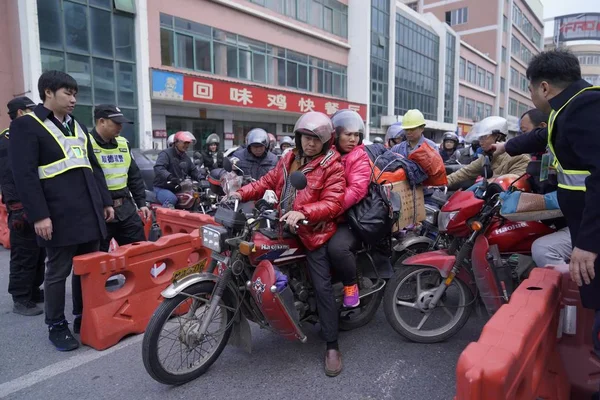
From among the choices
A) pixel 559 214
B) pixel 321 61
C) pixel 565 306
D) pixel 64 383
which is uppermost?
pixel 321 61

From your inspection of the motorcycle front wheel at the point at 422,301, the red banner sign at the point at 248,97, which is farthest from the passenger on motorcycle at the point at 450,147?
the red banner sign at the point at 248,97

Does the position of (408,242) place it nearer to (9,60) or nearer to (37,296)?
(37,296)

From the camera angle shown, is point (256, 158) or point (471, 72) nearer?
point (256, 158)

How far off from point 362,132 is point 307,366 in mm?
1902

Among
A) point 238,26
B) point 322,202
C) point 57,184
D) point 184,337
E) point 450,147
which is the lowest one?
point 184,337

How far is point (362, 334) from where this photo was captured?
143 inches

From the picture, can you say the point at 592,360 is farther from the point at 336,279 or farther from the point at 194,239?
the point at 194,239

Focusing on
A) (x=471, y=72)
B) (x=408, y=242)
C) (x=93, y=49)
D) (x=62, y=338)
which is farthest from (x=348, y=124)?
(x=471, y=72)

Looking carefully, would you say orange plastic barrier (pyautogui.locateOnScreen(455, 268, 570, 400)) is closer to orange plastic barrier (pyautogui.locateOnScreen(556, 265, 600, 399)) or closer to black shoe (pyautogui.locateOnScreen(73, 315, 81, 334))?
orange plastic barrier (pyautogui.locateOnScreen(556, 265, 600, 399))

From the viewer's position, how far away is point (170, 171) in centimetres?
643

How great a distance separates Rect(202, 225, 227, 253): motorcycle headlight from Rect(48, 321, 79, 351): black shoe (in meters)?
1.56

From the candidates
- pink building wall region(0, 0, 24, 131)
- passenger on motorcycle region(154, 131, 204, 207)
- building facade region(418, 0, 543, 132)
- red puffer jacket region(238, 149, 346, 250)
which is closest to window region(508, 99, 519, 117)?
building facade region(418, 0, 543, 132)

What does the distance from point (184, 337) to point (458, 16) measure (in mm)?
58637

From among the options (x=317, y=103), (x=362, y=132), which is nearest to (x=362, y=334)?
(x=362, y=132)
